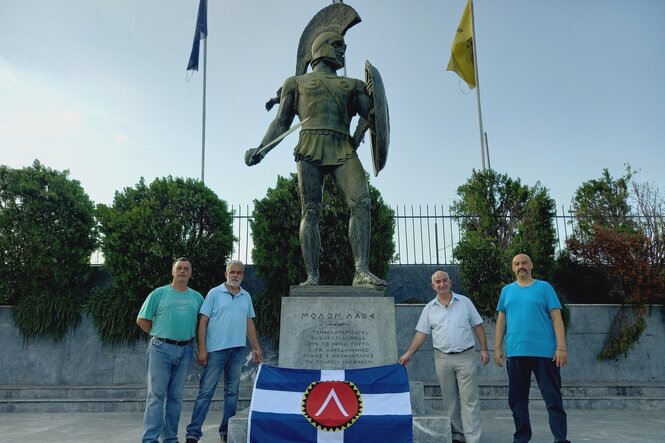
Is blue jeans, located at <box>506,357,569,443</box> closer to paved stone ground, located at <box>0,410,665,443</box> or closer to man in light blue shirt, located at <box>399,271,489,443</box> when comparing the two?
man in light blue shirt, located at <box>399,271,489,443</box>

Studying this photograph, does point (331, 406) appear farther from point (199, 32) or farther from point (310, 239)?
point (199, 32)

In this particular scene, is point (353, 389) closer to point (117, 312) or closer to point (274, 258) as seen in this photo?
point (274, 258)

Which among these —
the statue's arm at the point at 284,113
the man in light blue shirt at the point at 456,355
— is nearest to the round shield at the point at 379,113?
the statue's arm at the point at 284,113

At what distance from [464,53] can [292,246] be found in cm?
1010

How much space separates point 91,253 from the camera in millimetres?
10297

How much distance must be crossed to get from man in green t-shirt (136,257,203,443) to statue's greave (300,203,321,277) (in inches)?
46.3

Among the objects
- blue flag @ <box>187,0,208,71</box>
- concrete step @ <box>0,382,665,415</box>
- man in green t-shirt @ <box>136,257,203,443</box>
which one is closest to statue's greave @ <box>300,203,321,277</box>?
man in green t-shirt @ <box>136,257,203,443</box>

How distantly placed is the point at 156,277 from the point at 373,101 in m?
6.02

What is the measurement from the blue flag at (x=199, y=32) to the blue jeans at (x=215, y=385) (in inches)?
541

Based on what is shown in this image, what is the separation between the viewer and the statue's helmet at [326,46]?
17.3ft

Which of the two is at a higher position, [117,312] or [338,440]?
[117,312]

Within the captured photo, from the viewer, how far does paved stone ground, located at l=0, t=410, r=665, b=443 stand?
15.7 ft

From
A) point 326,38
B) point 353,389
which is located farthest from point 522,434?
point 326,38

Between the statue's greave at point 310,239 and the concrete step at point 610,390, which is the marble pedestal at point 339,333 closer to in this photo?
the statue's greave at point 310,239
